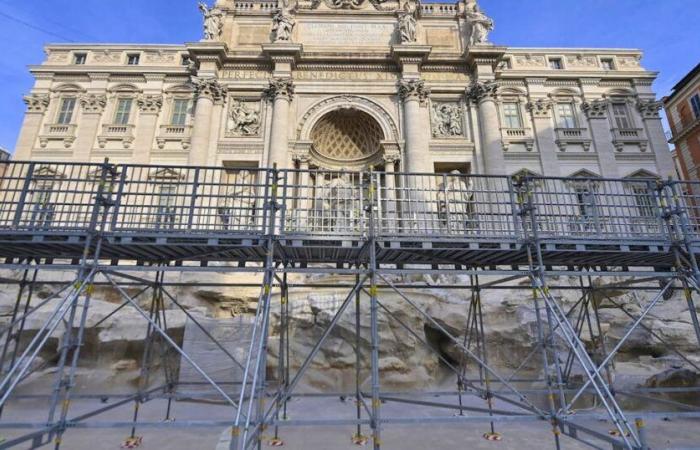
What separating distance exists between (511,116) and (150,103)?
80.5ft

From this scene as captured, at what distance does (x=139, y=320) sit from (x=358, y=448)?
1054cm

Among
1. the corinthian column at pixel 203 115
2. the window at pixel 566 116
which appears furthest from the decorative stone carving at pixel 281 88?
the window at pixel 566 116

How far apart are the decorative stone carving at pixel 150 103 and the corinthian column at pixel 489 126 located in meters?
20.6

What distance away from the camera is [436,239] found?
22.8ft

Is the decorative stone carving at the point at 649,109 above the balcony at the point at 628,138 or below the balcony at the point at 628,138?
above

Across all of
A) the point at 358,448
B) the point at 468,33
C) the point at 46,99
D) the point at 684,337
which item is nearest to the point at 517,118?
the point at 468,33

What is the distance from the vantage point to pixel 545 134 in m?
24.1

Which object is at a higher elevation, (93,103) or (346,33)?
(346,33)

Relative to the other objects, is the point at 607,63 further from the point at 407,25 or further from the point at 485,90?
the point at 407,25

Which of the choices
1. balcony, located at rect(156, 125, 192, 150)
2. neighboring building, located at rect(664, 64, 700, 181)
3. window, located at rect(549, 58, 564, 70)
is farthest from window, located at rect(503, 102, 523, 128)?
balcony, located at rect(156, 125, 192, 150)

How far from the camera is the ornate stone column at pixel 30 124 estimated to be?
76.1 feet

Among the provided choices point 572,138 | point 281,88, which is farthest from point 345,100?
point 572,138

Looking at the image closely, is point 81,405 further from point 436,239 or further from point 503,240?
point 503,240

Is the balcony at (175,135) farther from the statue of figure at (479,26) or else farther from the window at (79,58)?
the statue of figure at (479,26)
